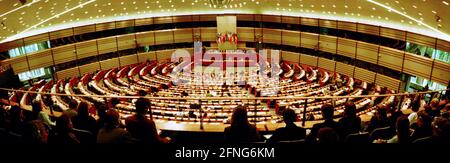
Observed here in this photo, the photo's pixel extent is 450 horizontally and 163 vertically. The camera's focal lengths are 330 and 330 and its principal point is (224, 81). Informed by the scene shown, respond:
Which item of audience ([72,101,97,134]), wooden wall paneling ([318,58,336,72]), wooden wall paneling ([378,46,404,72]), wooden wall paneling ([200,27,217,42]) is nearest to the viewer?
audience ([72,101,97,134])

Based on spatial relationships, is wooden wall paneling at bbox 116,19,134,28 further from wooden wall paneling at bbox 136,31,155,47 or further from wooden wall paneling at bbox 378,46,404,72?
wooden wall paneling at bbox 378,46,404,72

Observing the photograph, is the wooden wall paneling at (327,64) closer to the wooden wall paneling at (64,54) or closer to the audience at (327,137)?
the wooden wall paneling at (64,54)

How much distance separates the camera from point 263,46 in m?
24.5

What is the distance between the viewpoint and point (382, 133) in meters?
4.32

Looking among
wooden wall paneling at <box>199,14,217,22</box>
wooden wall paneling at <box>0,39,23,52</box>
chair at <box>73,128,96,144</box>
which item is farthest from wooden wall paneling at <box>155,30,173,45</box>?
chair at <box>73,128,96,144</box>

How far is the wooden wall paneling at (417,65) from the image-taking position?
16156mm

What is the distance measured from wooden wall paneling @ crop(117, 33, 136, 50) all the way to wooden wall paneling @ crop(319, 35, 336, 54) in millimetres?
12933

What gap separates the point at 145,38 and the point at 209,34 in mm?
4726

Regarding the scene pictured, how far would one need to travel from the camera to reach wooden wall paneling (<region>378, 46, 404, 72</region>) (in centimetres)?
1766

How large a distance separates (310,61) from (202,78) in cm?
761

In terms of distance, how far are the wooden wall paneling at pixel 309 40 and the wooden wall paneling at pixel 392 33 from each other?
4.46m
